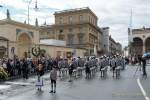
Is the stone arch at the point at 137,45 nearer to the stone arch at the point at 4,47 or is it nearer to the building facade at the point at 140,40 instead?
the building facade at the point at 140,40

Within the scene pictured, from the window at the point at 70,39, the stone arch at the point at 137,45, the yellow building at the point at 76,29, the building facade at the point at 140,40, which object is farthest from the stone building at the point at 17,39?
the window at the point at 70,39

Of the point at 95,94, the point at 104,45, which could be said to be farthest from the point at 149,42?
the point at 95,94

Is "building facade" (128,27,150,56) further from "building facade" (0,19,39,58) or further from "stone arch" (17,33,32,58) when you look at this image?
"stone arch" (17,33,32,58)

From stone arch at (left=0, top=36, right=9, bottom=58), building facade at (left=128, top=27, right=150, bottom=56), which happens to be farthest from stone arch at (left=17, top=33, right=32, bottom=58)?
building facade at (left=128, top=27, right=150, bottom=56)

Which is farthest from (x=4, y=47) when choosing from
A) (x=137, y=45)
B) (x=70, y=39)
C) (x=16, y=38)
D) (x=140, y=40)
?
(x=70, y=39)

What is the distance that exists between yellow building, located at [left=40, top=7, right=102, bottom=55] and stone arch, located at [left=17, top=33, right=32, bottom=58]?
39.9m

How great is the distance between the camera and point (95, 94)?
18.7 m

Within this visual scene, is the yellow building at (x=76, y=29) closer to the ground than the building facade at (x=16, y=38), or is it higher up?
higher up

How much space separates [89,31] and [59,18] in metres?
10.7

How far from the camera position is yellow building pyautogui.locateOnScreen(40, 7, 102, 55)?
95.3 metres

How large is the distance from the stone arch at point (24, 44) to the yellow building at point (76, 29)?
3987 cm

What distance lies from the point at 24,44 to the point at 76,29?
4530cm

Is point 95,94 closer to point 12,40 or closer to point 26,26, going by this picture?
point 12,40

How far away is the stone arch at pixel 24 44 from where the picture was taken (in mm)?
50781
